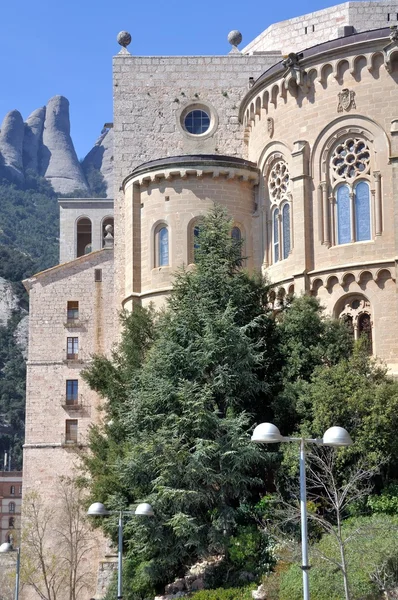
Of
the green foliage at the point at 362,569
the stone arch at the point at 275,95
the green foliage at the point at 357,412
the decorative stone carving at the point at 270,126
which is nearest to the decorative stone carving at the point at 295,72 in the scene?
the stone arch at the point at 275,95

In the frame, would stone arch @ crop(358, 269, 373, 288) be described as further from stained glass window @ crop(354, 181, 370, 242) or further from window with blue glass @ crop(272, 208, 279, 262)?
window with blue glass @ crop(272, 208, 279, 262)

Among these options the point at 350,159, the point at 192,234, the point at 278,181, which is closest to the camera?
the point at 350,159

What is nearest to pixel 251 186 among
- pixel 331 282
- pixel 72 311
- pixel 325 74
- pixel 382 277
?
pixel 325 74

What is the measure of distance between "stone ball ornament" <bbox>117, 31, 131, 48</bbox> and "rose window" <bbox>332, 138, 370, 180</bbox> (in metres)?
13.8

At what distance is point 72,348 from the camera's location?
53.0 metres

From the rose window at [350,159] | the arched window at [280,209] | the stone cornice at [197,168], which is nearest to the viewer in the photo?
the rose window at [350,159]

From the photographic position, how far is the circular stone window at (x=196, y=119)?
4747cm

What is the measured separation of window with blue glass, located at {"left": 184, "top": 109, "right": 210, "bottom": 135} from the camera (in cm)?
4766

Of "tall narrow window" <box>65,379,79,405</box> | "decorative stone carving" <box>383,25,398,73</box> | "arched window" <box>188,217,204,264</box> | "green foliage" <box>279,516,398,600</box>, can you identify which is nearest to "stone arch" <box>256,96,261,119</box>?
"arched window" <box>188,217,204,264</box>

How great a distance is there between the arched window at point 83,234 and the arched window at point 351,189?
31618 millimetres

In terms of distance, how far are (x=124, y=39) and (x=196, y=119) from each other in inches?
202

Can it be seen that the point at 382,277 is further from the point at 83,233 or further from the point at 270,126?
the point at 83,233

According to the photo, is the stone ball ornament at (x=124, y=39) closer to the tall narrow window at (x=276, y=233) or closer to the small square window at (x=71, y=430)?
the tall narrow window at (x=276, y=233)

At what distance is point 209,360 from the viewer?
3319 centimetres
